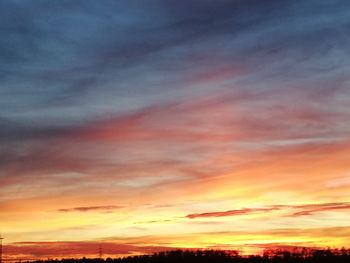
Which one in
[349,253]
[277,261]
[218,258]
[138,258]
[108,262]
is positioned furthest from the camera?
[108,262]

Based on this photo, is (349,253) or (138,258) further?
(138,258)

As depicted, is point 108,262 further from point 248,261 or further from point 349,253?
point 349,253

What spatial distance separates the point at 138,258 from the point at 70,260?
20677 millimetres

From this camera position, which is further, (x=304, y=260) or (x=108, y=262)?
(x=108, y=262)

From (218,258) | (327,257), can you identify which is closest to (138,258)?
(218,258)

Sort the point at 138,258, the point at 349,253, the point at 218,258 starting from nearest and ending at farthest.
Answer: the point at 349,253
the point at 218,258
the point at 138,258

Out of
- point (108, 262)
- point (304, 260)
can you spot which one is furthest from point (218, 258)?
point (108, 262)

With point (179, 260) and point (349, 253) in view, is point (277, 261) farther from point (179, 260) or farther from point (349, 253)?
point (179, 260)

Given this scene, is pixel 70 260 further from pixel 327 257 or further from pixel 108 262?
pixel 327 257

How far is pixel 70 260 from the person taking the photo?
14425cm

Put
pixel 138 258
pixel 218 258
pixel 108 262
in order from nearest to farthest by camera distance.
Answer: pixel 218 258 < pixel 138 258 < pixel 108 262

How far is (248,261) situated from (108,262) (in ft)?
122

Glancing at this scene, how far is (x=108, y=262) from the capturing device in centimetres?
13775

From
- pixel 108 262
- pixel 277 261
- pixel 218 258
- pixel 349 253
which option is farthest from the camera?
pixel 108 262
